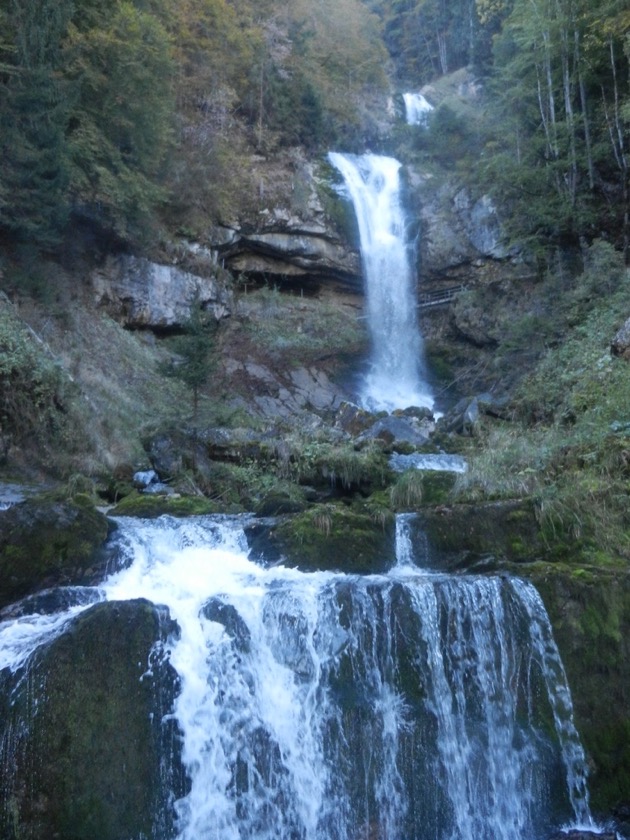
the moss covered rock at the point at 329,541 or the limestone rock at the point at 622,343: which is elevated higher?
the limestone rock at the point at 622,343

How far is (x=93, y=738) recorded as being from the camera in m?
5.44

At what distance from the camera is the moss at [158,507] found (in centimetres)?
930

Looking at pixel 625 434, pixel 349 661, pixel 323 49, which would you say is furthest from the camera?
pixel 323 49

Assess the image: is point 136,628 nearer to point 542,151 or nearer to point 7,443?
point 7,443

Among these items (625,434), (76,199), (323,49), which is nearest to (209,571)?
(625,434)

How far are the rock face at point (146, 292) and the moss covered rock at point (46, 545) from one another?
1066 centimetres

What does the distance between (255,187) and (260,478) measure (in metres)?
12.5

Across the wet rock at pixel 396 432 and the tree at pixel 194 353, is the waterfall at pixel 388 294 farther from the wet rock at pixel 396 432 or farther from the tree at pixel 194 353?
the tree at pixel 194 353

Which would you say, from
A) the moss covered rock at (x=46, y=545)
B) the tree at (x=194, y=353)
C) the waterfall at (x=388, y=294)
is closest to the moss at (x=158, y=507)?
the moss covered rock at (x=46, y=545)

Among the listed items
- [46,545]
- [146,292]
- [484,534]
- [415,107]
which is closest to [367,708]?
[484,534]

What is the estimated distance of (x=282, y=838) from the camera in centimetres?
563

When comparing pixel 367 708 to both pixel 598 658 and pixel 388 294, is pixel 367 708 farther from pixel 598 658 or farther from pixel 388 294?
pixel 388 294

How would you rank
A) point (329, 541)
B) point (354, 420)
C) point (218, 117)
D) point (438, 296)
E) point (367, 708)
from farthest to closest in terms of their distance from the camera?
point (438, 296) → point (218, 117) → point (354, 420) → point (329, 541) → point (367, 708)

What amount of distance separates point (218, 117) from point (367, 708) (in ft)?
66.0
